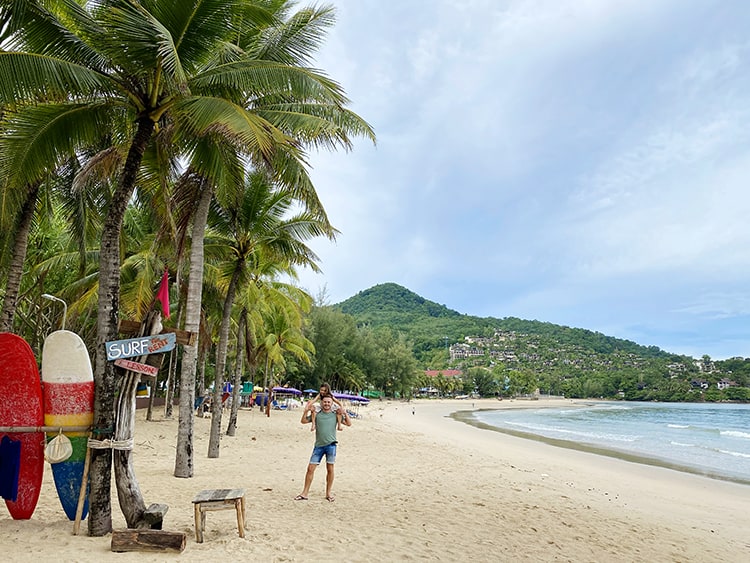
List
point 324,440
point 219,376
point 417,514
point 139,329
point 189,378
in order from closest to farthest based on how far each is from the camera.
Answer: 1. point 139,329
2. point 417,514
3. point 324,440
4. point 189,378
5. point 219,376

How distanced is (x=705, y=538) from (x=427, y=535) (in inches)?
172

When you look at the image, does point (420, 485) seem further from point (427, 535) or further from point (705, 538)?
point (705, 538)

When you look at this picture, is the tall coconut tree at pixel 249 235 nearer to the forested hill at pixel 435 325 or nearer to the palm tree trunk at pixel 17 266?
the palm tree trunk at pixel 17 266

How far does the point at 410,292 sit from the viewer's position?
178 m

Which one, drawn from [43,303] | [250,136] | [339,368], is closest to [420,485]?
[250,136]

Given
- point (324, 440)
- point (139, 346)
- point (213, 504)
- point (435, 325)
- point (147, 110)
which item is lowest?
point (213, 504)

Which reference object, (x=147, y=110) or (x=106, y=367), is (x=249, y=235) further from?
(x=106, y=367)

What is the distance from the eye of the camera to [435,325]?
160250 millimetres

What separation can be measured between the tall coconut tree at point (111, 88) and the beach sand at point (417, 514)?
1.24 meters

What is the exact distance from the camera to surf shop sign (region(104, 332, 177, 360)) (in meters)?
4.98

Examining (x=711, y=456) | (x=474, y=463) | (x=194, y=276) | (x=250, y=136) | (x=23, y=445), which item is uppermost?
(x=250, y=136)

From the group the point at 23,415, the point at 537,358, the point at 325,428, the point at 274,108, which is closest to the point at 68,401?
the point at 23,415

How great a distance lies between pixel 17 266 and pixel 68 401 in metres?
4.42

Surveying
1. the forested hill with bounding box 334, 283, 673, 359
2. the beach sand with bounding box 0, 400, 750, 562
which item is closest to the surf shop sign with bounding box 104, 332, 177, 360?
the beach sand with bounding box 0, 400, 750, 562
